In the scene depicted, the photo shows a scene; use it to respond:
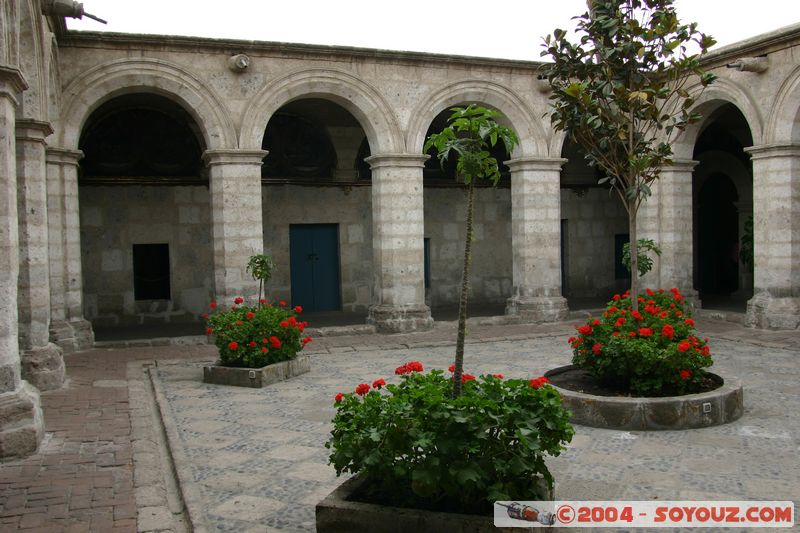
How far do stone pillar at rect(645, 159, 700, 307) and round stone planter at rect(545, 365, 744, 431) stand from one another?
24.4 ft

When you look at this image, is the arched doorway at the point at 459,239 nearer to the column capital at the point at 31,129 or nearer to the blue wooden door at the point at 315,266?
the blue wooden door at the point at 315,266

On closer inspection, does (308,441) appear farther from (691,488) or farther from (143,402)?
(691,488)

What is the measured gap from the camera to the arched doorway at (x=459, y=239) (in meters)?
16.2

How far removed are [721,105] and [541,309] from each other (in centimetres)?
473

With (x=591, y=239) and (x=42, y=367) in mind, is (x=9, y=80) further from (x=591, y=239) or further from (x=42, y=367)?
(x=591, y=239)

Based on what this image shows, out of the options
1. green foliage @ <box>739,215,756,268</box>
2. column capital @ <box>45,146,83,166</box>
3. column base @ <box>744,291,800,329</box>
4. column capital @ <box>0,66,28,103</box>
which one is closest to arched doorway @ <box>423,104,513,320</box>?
green foliage @ <box>739,215,756,268</box>

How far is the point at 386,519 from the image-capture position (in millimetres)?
3908

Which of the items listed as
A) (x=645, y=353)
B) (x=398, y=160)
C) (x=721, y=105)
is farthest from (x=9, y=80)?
(x=721, y=105)

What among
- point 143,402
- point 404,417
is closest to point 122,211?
point 143,402

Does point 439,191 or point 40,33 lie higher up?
point 40,33

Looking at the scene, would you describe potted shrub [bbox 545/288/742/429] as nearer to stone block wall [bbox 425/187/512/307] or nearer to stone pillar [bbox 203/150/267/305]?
stone pillar [bbox 203/150/267/305]

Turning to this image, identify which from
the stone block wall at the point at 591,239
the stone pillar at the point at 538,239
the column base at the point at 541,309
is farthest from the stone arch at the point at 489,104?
the stone block wall at the point at 591,239

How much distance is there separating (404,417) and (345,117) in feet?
38.1

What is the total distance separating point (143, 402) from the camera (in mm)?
7852
